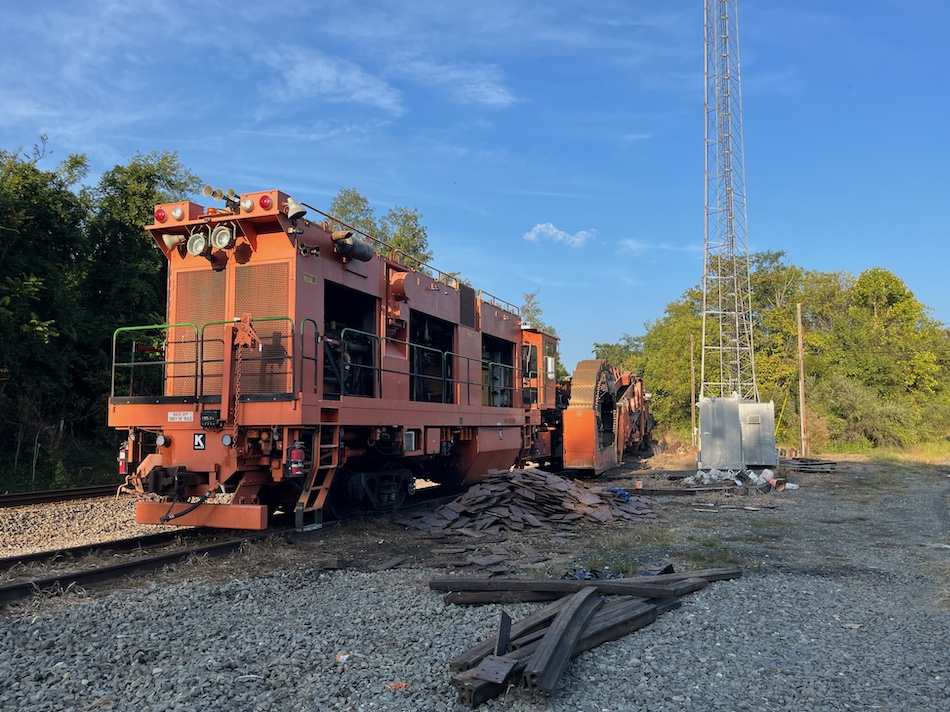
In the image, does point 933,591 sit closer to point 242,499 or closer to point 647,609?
point 647,609

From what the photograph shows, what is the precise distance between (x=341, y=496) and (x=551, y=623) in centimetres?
576

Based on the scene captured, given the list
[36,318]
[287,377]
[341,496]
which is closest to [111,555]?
[287,377]

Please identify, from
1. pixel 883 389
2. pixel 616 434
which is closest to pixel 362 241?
pixel 616 434

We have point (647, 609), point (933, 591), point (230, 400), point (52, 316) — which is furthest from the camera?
point (52, 316)

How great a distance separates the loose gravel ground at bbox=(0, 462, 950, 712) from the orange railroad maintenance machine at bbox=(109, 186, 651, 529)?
1176 millimetres

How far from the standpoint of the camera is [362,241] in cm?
984

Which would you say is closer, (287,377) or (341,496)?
(287,377)

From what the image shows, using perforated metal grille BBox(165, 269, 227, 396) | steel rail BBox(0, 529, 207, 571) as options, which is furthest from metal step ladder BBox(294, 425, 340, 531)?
perforated metal grille BBox(165, 269, 227, 396)

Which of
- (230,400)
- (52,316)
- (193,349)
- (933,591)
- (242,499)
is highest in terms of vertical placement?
(52,316)

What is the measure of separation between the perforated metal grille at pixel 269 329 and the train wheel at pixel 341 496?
68.2 inches

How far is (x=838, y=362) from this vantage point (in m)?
39.1

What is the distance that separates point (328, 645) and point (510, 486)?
21.2 feet

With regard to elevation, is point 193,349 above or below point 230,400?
above

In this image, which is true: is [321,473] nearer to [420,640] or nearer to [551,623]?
[420,640]
